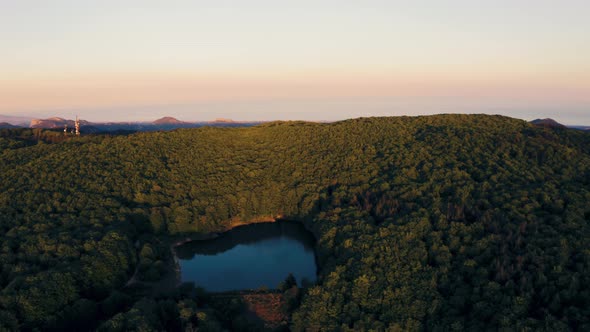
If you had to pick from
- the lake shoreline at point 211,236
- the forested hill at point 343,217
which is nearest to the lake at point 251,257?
the lake shoreline at point 211,236

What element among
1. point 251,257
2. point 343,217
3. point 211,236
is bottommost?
point 251,257

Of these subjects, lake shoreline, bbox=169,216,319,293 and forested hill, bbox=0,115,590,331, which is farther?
lake shoreline, bbox=169,216,319,293

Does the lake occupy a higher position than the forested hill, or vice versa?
the forested hill

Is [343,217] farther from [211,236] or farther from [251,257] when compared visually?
[211,236]

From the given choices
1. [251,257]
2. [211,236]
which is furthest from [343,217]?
[211,236]

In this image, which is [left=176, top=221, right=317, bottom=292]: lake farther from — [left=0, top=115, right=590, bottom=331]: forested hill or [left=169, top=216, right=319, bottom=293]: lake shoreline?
[left=0, top=115, right=590, bottom=331]: forested hill

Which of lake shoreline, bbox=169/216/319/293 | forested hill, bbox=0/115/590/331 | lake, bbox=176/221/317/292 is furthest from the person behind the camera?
lake shoreline, bbox=169/216/319/293

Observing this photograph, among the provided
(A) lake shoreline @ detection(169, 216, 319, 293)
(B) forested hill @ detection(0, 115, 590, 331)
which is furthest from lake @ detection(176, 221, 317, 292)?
(B) forested hill @ detection(0, 115, 590, 331)

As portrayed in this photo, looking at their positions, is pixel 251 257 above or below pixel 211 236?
below
